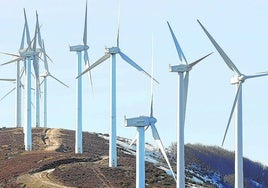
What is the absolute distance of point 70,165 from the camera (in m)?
125

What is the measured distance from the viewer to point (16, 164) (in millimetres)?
131875

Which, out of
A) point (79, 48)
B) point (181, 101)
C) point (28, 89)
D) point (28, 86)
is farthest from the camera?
point (28, 86)

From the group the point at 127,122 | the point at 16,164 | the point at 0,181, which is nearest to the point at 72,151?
the point at 16,164

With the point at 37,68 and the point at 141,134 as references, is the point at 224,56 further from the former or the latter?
the point at 37,68

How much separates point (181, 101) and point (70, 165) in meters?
47.9

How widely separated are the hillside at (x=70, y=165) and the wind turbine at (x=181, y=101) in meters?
32.6

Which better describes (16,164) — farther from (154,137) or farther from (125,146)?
(154,137)

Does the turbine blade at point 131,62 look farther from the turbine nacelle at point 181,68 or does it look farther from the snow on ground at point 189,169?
the snow on ground at point 189,169

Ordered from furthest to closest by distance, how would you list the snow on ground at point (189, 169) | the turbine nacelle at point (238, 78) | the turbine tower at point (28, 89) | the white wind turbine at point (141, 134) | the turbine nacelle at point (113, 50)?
the snow on ground at point (189, 169), the turbine tower at point (28, 89), the turbine nacelle at point (113, 50), the white wind turbine at point (141, 134), the turbine nacelle at point (238, 78)

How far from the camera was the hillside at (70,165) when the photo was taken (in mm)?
115875

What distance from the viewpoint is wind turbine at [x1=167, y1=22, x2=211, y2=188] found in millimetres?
78750

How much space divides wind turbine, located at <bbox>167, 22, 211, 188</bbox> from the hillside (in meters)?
32.6

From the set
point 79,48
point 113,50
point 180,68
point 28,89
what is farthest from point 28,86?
point 180,68

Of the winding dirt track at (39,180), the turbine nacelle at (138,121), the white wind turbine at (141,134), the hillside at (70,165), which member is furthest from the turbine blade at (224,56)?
the winding dirt track at (39,180)
